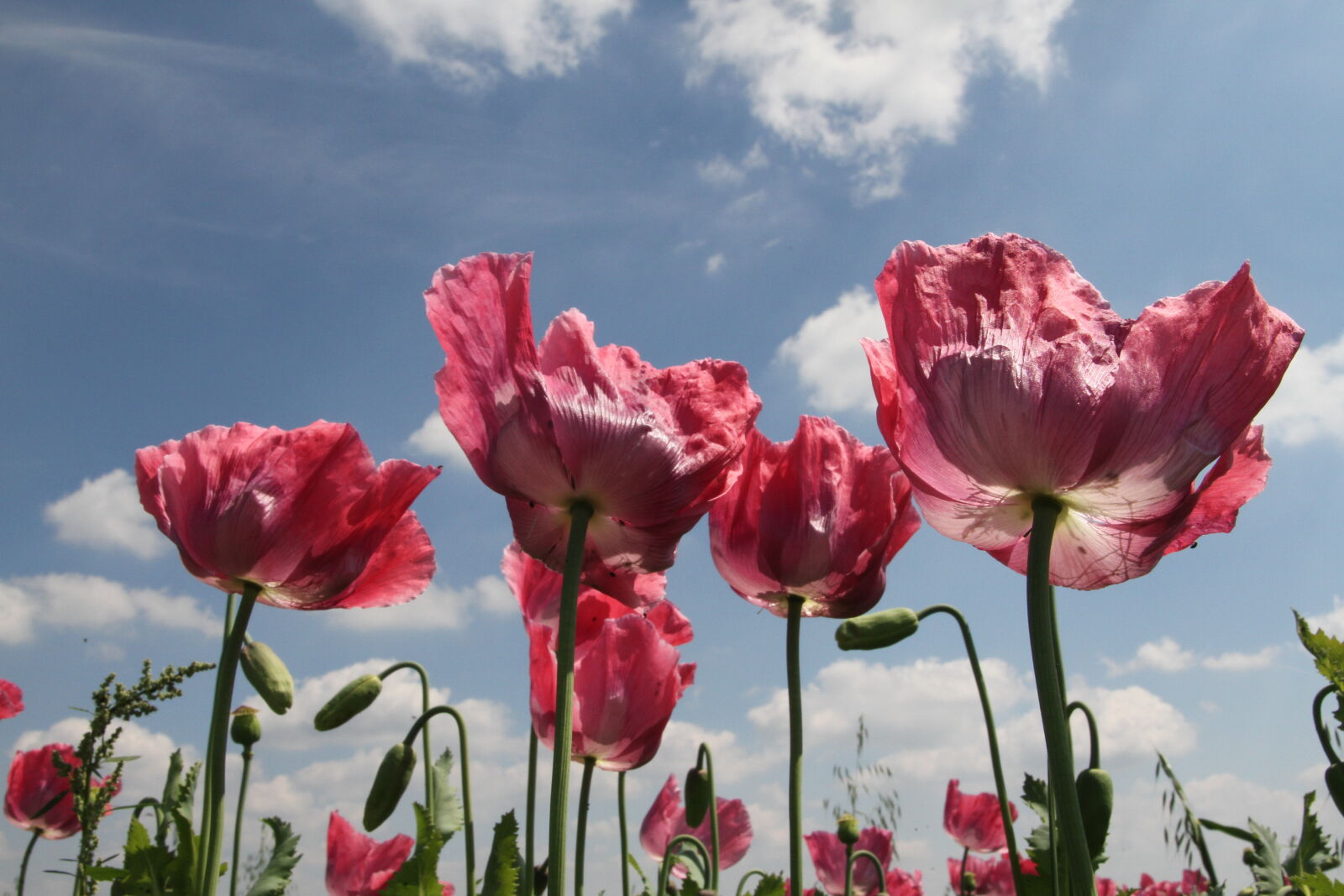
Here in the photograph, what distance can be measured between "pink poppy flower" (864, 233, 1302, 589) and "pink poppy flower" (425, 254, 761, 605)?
1.02 feet

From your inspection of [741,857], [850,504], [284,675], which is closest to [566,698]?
[850,504]

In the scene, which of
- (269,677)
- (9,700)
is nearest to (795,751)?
(269,677)

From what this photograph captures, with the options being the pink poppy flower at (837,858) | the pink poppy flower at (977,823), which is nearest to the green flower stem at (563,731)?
the pink poppy flower at (837,858)

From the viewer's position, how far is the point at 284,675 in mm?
1971

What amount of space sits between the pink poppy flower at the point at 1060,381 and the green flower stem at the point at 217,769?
101 cm

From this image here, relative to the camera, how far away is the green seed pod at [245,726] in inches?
102

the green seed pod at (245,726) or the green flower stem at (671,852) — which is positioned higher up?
the green seed pod at (245,726)

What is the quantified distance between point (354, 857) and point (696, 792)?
1621 millimetres

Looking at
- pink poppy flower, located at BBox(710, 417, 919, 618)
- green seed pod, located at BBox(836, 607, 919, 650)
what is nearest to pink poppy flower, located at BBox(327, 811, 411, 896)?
pink poppy flower, located at BBox(710, 417, 919, 618)

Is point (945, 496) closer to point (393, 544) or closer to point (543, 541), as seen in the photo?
point (543, 541)

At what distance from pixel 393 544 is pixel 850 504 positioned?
86cm

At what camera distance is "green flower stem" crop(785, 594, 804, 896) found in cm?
152

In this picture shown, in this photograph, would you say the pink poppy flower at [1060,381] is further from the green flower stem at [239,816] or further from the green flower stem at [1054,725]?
the green flower stem at [239,816]

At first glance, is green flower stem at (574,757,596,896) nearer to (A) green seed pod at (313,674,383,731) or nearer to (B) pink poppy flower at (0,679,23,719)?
(A) green seed pod at (313,674,383,731)
